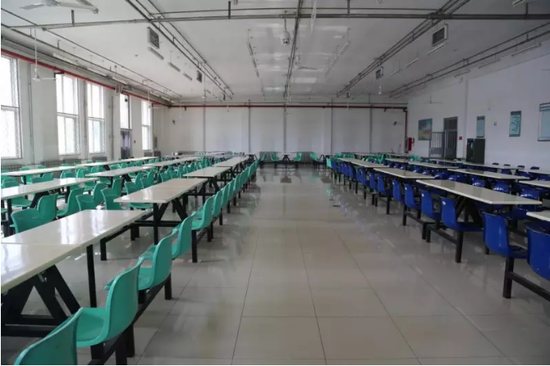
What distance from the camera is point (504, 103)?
10188mm

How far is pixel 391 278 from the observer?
3.42 meters

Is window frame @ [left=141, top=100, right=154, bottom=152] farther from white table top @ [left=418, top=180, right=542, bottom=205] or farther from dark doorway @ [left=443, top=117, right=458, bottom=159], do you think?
white table top @ [left=418, top=180, right=542, bottom=205]

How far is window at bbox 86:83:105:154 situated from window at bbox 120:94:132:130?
135 cm

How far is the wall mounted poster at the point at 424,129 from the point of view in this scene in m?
15.5

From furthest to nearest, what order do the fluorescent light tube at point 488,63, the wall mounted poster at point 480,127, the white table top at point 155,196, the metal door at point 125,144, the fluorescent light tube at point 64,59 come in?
the metal door at point 125,144 → the wall mounted poster at point 480,127 → the fluorescent light tube at point 488,63 → the fluorescent light tube at point 64,59 → the white table top at point 155,196

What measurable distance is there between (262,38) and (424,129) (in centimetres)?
1050

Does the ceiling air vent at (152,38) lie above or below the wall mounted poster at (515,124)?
above

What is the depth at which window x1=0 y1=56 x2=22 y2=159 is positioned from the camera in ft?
27.0

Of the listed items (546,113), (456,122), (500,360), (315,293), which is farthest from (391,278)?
(456,122)

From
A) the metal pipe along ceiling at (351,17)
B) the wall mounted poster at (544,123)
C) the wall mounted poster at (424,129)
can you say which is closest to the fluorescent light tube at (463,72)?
the wall mounted poster at (424,129)

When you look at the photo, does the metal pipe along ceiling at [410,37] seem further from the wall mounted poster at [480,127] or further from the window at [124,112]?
the window at [124,112]

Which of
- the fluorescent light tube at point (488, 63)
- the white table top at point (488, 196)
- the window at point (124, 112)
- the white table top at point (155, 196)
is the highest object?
the fluorescent light tube at point (488, 63)

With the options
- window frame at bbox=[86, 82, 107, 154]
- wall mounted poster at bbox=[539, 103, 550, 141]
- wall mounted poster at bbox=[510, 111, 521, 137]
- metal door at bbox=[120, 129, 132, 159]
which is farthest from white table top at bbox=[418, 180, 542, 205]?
metal door at bbox=[120, 129, 132, 159]

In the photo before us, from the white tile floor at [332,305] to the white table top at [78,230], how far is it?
0.69 metres
